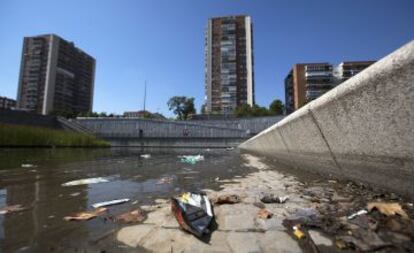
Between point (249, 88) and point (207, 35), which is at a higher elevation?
point (207, 35)

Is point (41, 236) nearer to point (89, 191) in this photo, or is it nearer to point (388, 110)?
point (89, 191)

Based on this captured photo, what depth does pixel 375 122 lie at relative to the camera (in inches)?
71.1

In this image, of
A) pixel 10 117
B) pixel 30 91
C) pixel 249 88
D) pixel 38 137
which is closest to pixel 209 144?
pixel 38 137

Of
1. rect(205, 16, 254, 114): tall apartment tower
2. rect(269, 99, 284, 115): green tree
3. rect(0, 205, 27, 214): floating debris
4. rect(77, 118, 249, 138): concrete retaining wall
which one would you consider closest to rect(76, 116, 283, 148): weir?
rect(77, 118, 249, 138): concrete retaining wall

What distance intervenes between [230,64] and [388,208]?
7428 cm

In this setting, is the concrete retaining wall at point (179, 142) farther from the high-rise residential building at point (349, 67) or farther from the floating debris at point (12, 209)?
the high-rise residential building at point (349, 67)

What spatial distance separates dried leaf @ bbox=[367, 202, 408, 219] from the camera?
1616mm

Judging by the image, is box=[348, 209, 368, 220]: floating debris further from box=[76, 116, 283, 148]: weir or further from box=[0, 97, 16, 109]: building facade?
box=[0, 97, 16, 109]: building facade

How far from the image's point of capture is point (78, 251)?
1326mm

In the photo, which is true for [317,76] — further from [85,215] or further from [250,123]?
[85,215]

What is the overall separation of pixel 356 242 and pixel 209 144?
41821 mm

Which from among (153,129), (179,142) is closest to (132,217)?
(179,142)

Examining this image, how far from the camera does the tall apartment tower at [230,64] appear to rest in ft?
240

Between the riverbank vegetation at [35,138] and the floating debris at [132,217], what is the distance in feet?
67.2
